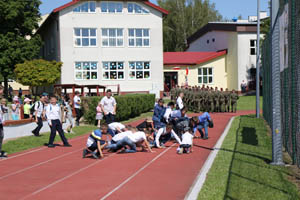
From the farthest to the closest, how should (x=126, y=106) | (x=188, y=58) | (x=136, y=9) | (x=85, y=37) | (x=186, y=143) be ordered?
1. (x=188, y=58)
2. (x=136, y=9)
3. (x=85, y=37)
4. (x=126, y=106)
5. (x=186, y=143)

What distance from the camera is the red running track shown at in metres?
8.05

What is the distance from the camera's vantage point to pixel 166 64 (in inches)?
1877

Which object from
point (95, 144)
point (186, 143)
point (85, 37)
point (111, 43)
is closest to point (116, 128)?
point (95, 144)

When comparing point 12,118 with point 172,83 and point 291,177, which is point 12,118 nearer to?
point 291,177

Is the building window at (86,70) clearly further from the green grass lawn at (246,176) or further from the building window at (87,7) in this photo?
the green grass lawn at (246,176)

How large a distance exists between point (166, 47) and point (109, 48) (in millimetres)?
30140

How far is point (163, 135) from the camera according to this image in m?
14.4

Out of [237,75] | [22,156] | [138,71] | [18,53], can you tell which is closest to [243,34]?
[237,75]

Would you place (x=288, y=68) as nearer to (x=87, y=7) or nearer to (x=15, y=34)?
(x=87, y=7)

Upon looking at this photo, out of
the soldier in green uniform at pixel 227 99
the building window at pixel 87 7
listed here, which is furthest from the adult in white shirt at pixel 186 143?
the building window at pixel 87 7

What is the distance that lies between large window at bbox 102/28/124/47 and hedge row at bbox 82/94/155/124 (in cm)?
1166

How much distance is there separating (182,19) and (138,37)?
2631cm

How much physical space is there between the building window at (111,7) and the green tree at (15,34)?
8.84 meters

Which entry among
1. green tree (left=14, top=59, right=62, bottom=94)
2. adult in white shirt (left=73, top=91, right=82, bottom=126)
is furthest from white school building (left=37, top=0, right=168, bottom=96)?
adult in white shirt (left=73, top=91, right=82, bottom=126)
